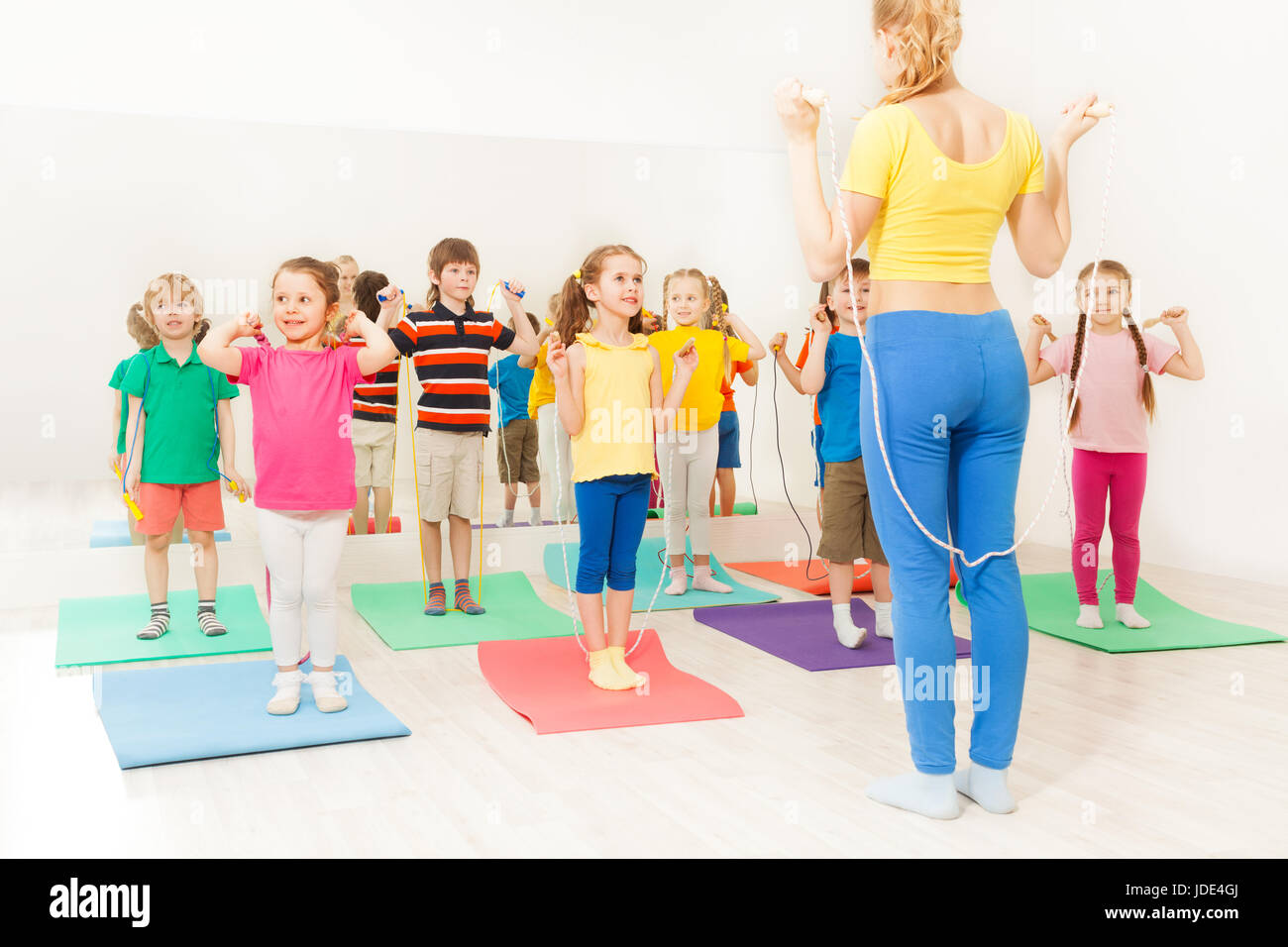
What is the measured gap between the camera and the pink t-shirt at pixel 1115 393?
396 cm

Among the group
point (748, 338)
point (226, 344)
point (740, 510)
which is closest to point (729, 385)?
point (748, 338)

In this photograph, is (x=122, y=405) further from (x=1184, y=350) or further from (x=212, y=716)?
(x=1184, y=350)

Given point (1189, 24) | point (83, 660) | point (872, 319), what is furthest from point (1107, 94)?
point (83, 660)

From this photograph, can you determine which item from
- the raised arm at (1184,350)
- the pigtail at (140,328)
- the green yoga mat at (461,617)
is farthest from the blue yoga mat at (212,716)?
the raised arm at (1184,350)

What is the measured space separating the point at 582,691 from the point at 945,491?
1.33 metres

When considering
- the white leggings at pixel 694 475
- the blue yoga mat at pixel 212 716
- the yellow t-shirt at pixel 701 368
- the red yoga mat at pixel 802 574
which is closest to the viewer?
the blue yoga mat at pixel 212 716

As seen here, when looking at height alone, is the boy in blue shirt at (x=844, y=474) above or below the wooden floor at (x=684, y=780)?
above

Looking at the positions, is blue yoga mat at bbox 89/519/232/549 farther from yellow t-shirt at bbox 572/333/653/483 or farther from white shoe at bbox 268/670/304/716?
yellow t-shirt at bbox 572/333/653/483

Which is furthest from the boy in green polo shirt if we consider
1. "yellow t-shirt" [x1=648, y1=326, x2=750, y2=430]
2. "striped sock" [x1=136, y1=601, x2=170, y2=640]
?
"yellow t-shirt" [x1=648, y1=326, x2=750, y2=430]

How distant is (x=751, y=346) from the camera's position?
188 inches

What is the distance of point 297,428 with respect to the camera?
113 inches

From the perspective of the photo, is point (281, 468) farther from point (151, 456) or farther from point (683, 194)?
point (683, 194)

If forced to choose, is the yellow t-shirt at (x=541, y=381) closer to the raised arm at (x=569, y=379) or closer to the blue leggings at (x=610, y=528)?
the raised arm at (x=569, y=379)

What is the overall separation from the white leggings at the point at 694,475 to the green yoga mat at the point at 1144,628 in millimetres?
1083
